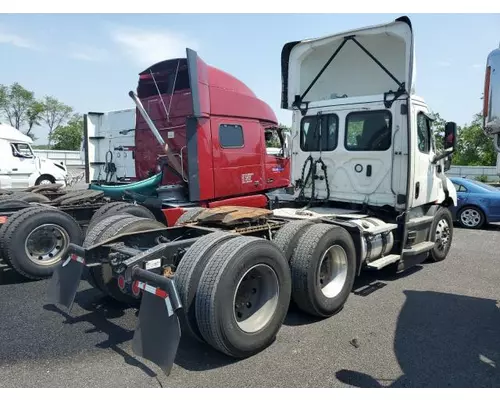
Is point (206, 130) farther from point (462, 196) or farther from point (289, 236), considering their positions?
point (462, 196)

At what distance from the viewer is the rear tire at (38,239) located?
5637mm

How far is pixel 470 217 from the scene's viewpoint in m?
11.2

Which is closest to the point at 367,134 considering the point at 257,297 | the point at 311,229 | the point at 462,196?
the point at 311,229

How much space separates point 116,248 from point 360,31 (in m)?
4.70

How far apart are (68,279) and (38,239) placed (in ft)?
7.28

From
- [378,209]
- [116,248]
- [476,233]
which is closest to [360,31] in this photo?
[378,209]

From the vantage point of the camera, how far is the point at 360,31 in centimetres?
627

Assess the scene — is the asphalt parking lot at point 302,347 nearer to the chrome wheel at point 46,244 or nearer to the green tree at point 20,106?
the chrome wheel at point 46,244

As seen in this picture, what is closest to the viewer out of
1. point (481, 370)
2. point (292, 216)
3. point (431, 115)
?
point (481, 370)

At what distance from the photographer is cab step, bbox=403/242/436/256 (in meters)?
6.05

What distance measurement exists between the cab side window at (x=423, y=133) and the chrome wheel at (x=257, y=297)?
3.55 meters

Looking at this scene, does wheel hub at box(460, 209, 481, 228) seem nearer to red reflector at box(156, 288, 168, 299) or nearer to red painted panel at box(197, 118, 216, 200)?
red painted panel at box(197, 118, 216, 200)

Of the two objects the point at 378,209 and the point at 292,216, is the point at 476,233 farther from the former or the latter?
the point at 292,216

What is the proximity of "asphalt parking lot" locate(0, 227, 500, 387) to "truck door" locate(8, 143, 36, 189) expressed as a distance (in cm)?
1120
